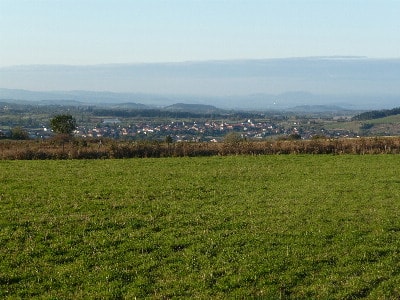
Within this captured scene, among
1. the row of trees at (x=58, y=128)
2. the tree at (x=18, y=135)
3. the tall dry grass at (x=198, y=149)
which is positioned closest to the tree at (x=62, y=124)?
the row of trees at (x=58, y=128)

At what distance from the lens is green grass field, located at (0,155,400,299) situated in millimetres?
10617

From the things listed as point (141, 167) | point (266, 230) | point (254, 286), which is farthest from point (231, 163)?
point (254, 286)

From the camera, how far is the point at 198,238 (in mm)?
13938

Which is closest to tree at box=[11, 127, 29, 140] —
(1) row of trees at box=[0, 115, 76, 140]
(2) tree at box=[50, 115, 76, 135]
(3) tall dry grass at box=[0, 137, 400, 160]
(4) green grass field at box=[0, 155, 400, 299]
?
(1) row of trees at box=[0, 115, 76, 140]

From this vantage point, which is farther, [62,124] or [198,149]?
[62,124]

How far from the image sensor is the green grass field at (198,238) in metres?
10.6

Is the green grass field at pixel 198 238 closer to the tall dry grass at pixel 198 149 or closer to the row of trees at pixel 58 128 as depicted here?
the tall dry grass at pixel 198 149

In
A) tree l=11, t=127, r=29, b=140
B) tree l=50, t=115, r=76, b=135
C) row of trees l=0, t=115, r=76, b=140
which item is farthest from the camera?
tree l=50, t=115, r=76, b=135

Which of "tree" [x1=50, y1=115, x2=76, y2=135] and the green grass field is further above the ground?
"tree" [x1=50, y1=115, x2=76, y2=135]

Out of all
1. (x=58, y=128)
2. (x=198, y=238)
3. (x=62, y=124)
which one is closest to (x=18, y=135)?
(x=58, y=128)

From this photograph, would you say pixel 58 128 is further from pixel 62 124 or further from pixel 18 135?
pixel 18 135

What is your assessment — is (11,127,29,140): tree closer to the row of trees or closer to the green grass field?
the row of trees

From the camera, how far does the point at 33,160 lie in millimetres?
36062

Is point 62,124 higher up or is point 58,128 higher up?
point 62,124
